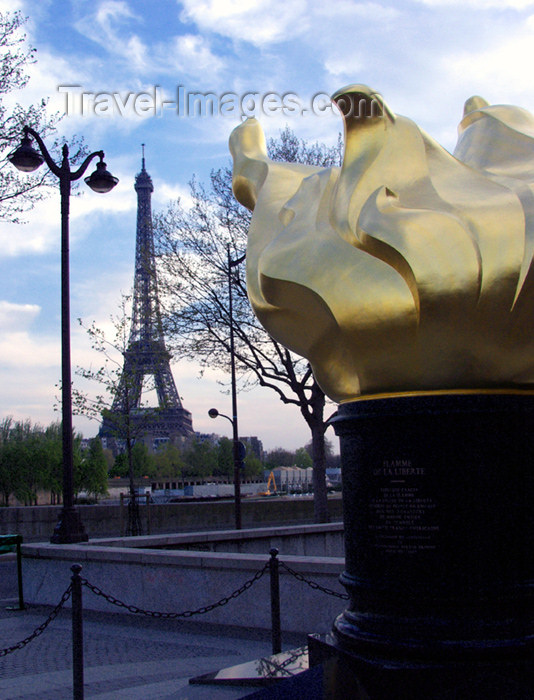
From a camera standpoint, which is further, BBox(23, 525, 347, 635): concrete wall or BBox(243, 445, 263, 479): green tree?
BBox(243, 445, 263, 479): green tree

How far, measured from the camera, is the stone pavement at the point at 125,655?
6598mm

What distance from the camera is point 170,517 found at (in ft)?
90.9

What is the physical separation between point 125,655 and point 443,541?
17.8ft

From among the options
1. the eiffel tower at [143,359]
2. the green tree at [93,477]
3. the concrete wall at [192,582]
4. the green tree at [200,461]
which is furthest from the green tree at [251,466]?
the concrete wall at [192,582]

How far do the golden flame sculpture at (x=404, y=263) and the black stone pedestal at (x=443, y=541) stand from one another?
0.23 metres

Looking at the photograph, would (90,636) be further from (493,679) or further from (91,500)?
(91,500)

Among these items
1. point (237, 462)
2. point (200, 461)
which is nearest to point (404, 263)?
point (237, 462)

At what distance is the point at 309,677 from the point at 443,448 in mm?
1496

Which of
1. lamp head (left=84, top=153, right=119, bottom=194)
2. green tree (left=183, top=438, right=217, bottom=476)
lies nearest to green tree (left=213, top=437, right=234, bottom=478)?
green tree (left=183, top=438, right=217, bottom=476)

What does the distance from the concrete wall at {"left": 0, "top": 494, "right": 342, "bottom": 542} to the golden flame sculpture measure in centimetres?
2196

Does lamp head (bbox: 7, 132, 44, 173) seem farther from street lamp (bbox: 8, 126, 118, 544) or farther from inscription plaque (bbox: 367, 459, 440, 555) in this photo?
inscription plaque (bbox: 367, 459, 440, 555)

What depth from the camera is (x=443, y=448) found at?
4082 millimetres

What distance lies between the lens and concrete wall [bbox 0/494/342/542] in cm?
2558

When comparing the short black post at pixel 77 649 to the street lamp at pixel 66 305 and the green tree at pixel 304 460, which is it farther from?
the green tree at pixel 304 460
